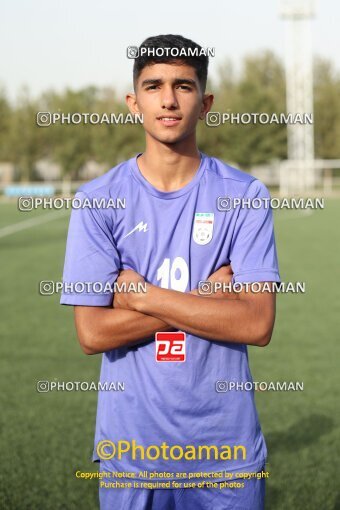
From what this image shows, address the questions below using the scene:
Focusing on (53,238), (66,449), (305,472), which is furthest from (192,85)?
(53,238)

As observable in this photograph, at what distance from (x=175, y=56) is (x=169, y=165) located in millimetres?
326

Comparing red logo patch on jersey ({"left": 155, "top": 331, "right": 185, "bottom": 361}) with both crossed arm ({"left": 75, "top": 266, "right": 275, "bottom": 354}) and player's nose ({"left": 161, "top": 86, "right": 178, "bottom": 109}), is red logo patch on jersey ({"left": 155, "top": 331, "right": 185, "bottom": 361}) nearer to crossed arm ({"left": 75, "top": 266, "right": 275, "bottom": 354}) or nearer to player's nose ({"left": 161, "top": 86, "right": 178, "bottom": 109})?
crossed arm ({"left": 75, "top": 266, "right": 275, "bottom": 354})

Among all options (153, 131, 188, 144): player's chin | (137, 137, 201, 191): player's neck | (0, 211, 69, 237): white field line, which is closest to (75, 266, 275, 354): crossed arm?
(137, 137, 201, 191): player's neck

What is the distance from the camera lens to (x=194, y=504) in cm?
285

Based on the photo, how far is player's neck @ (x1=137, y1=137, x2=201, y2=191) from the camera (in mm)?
2824

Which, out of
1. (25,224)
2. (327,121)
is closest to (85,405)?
(25,224)

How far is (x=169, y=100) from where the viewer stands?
109 inches

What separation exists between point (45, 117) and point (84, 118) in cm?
29

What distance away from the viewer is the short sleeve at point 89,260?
285 centimetres

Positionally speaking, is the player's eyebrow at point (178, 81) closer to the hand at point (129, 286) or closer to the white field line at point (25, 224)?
the hand at point (129, 286)

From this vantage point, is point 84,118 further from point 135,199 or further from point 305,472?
point 305,472

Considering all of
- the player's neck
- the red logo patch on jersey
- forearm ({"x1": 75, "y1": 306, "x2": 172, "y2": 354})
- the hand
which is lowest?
the red logo patch on jersey

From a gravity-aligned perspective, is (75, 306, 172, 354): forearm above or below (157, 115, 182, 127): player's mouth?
below

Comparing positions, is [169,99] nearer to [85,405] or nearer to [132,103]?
[132,103]
